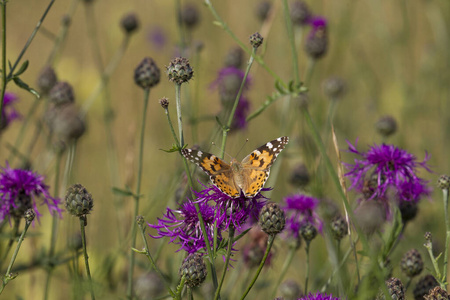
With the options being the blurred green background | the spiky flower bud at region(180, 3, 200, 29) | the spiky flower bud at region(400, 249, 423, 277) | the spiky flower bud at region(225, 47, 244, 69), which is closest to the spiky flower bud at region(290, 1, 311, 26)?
the blurred green background

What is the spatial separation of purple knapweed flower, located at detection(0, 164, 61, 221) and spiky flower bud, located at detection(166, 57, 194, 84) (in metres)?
0.80

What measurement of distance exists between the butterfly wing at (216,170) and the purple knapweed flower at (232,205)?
4 cm

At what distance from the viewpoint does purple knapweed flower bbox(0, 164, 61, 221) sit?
2.26 metres

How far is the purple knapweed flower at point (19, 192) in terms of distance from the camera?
2.26 metres

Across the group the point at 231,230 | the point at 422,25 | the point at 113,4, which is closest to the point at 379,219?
the point at 231,230

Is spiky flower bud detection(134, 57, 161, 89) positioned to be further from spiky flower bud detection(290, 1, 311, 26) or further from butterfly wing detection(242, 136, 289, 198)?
spiky flower bud detection(290, 1, 311, 26)

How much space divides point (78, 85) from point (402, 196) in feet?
9.75

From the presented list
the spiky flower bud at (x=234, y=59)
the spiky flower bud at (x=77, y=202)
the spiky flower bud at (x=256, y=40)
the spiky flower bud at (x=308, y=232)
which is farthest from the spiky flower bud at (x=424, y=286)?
the spiky flower bud at (x=234, y=59)

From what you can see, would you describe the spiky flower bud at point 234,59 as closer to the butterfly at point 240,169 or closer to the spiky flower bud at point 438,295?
the butterfly at point 240,169

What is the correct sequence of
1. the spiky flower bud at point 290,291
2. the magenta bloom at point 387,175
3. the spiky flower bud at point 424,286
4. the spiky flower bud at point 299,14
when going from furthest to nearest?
the spiky flower bud at point 299,14, the spiky flower bud at point 290,291, the magenta bloom at point 387,175, the spiky flower bud at point 424,286

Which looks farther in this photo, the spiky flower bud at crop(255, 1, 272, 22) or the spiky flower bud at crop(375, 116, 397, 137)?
the spiky flower bud at crop(255, 1, 272, 22)

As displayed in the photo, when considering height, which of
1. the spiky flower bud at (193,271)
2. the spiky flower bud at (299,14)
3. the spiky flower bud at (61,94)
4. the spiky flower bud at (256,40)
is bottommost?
the spiky flower bud at (193,271)

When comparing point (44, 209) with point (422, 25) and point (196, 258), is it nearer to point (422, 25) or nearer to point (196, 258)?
point (196, 258)

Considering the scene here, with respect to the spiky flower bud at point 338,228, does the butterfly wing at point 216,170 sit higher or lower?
higher
